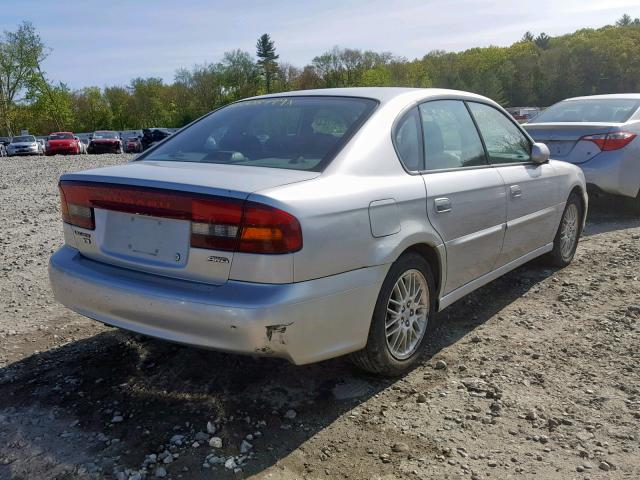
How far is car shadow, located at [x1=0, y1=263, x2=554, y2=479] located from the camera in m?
2.59

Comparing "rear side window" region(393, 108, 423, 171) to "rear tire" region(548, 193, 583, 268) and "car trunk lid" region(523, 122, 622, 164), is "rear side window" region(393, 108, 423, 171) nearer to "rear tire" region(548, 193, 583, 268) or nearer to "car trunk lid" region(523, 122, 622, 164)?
"rear tire" region(548, 193, 583, 268)

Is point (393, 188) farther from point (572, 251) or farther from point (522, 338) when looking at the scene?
point (572, 251)

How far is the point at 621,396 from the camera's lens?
300cm

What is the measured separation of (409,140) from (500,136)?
1.31 metres

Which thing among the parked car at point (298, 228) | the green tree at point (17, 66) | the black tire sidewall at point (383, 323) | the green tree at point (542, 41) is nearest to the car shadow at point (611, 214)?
the parked car at point (298, 228)

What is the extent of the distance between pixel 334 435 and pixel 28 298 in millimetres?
2961

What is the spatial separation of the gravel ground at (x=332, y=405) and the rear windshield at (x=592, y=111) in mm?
4036

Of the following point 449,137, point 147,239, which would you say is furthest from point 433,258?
point 147,239

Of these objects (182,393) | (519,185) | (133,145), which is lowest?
(133,145)

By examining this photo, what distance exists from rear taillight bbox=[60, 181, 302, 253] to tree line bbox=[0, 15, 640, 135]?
227ft

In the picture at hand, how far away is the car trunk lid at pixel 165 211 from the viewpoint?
2529 millimetres

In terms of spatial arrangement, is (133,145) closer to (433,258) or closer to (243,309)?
(433,258)

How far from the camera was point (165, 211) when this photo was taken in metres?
2.62

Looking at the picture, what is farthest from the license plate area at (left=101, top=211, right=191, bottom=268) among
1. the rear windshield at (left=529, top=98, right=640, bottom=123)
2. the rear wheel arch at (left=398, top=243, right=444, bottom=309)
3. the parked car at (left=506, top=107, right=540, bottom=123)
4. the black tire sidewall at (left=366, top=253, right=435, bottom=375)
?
the parked car at (left=506, top=107, right=540, bottom=123)
